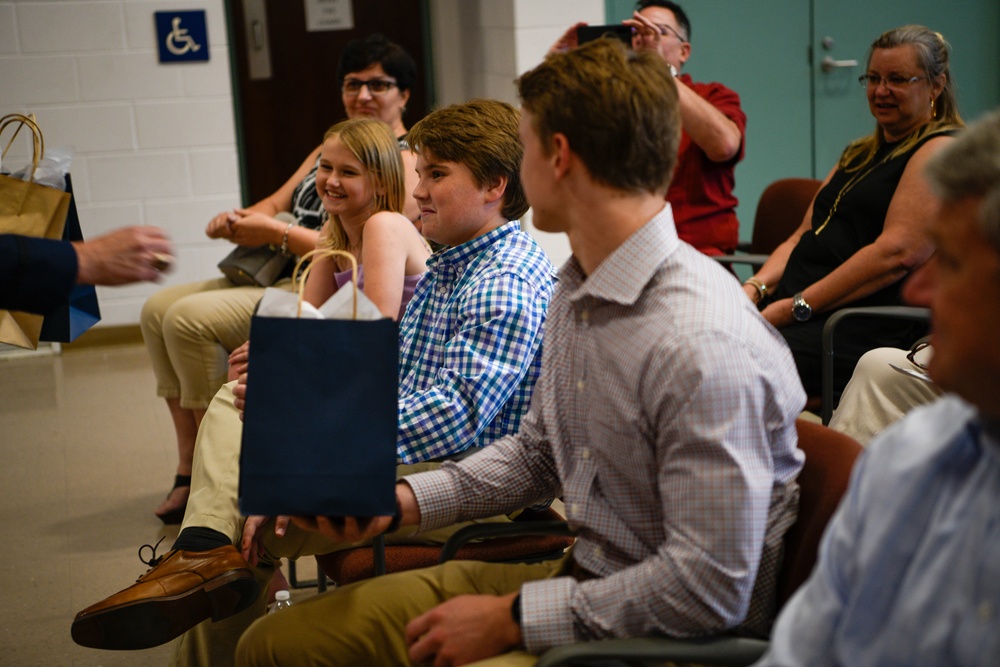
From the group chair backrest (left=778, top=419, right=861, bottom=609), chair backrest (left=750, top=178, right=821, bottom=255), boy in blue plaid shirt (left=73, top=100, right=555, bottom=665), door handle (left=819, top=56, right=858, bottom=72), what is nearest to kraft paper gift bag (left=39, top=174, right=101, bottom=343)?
boy in blue plaid shirt (left=73, top=100, right=555, bottom=665)

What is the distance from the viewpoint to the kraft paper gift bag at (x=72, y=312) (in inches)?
83.2

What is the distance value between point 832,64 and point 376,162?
3.08 meters

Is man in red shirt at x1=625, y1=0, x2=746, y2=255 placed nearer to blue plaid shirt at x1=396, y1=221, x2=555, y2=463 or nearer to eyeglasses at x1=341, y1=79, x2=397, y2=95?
eyeglasses at x1=341, y1=79, x2=397, y2=95

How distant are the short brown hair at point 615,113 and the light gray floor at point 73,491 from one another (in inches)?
66.3

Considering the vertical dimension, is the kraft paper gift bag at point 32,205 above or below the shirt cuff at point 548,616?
above

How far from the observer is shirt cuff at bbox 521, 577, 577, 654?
126cm

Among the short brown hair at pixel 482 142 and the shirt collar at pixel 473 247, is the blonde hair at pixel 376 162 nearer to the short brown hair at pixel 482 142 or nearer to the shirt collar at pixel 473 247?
the short brown hair at pixel 482 142

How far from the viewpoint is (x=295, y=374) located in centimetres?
133

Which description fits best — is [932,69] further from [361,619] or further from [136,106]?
[136,106]

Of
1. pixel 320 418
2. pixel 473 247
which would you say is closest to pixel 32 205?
pixel 473 247

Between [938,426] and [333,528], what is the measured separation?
781 mm

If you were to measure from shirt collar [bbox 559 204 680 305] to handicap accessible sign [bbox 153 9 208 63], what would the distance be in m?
4.29

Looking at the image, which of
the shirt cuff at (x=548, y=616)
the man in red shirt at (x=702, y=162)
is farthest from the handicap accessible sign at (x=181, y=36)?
the shirt cuff at (x=548, y=616)

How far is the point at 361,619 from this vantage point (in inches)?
56.7
